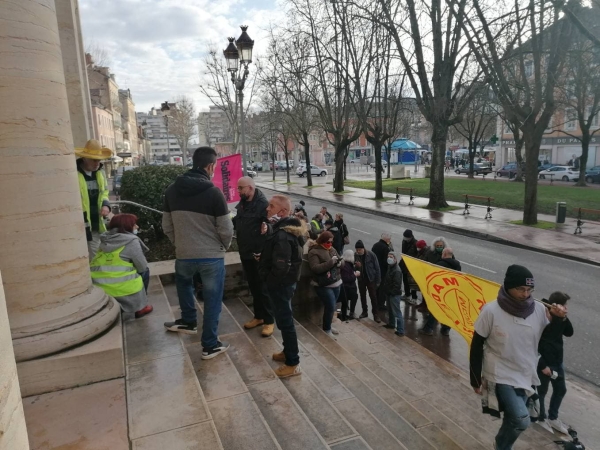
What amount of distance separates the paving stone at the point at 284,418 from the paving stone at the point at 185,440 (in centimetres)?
54

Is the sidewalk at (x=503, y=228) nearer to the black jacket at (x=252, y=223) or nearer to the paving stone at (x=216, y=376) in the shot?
the black jacket at (x=252, y=223)

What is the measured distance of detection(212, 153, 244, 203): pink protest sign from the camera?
1005 cm

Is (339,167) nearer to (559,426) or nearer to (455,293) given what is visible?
(455,293)

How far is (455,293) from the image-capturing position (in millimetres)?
5492

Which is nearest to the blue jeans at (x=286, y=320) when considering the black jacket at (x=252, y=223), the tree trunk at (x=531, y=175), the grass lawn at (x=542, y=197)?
the black jacket at (x=252, y=223)

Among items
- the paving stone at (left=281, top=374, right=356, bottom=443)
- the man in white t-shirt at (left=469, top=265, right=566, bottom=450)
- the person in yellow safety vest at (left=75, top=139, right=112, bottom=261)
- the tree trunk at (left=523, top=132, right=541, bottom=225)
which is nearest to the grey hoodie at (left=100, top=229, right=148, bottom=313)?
the person in yellow safety vest at (left=75, top=139, right=112, bottom=261)

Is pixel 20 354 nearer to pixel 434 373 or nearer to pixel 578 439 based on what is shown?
pixel 434 373

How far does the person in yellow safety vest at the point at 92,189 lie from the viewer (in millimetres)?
5215

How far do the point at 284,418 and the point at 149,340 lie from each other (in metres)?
1.83

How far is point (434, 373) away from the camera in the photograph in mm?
5543

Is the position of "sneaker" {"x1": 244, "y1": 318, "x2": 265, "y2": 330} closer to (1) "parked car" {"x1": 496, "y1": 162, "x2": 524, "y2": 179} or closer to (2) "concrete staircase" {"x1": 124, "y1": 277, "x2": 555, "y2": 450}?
(2) "concrete staircase" {"x1": 124, "y1": 277, "x2": 555, "y2": 450}

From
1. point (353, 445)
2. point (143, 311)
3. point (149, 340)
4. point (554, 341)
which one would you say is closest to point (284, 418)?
point (353, 445)

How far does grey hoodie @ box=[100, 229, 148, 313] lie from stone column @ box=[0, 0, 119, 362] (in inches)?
43.7

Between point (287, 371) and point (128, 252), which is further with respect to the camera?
point (128, 252)
